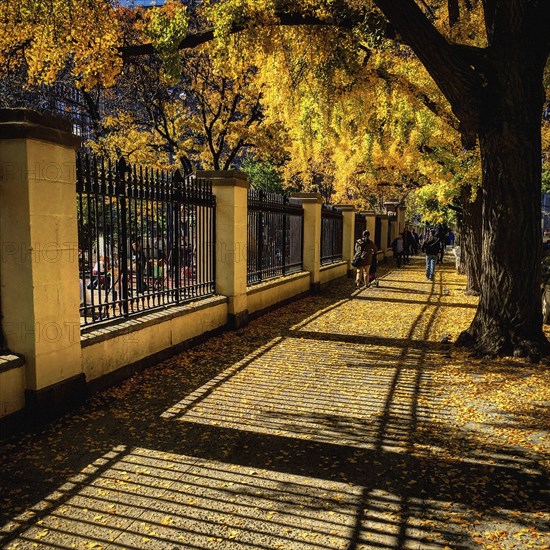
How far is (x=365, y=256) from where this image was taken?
54.0 ft

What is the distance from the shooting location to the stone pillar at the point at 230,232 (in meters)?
9.72

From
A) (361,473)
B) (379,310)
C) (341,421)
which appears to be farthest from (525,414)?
(379,310)

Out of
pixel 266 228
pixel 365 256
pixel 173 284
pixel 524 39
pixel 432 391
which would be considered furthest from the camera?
pixel 365 256

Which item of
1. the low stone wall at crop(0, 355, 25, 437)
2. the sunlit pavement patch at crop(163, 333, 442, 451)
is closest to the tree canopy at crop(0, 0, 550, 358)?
the sunlit pavement patch at crop(163, 333, 442, 451)

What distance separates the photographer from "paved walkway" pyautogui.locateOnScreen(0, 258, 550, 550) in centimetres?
338

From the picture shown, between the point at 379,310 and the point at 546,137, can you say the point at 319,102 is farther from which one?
the point at 546,137

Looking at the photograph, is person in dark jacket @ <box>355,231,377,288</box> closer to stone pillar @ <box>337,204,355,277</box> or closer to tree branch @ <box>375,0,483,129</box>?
stone pillar @ <box>337,204,355,277</box>

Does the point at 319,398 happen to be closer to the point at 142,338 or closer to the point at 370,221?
the point at 142,338

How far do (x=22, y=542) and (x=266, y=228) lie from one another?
9.52 meters

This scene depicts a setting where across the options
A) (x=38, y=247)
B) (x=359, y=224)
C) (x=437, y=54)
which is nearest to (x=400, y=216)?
(x=359, y=224)

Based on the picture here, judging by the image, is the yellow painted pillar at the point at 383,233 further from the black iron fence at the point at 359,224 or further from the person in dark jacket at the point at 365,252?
A: the person in dark jacket at the point at 365,252

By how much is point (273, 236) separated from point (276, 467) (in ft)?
29.0

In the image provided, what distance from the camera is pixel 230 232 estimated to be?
9.80 meters

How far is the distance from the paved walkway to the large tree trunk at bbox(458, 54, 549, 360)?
2.98 feet
